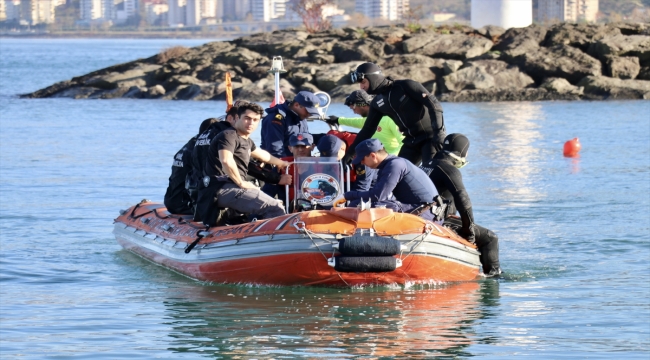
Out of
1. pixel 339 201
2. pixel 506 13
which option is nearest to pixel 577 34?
pixel 506 13

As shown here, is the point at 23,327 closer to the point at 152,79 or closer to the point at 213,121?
the point at 213,121

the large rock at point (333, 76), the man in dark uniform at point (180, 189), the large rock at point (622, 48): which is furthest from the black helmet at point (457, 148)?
the large rock at point (622, 48)

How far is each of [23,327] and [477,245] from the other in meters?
4.00

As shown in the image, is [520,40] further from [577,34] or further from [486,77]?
[486,77]

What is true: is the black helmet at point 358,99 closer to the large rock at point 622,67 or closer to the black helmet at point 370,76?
the black helmet at point 370,76

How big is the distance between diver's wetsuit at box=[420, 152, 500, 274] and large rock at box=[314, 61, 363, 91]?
25.4m

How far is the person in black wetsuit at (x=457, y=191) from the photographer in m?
9.75

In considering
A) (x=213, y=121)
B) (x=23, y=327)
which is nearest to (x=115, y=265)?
(x=213, y=121)

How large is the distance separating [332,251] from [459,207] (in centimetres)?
125

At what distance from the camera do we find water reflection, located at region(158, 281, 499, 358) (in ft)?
25.9

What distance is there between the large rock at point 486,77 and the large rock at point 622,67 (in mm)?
2458

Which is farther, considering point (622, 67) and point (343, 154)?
point (622, 67)

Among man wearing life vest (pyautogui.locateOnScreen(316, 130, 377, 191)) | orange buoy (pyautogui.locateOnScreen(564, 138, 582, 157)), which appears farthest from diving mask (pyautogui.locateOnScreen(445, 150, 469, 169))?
orange buoy (pyautogui.locateOnScreen(564, 138, 582, 157))

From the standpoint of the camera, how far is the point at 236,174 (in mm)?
9938
